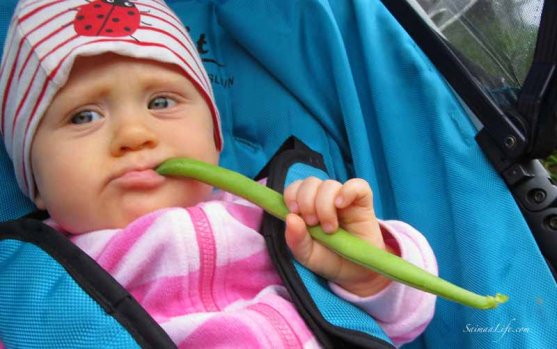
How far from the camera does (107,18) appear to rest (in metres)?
1.16

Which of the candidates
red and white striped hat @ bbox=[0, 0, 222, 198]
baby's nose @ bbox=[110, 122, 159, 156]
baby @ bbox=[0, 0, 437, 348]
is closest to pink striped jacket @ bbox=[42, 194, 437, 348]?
baby @ bbox=[0, 0, 437, 348]

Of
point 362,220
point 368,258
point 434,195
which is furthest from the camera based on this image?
point 434,195

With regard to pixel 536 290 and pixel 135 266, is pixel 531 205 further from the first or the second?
pixel 135 266

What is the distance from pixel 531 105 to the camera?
1169 millimetres

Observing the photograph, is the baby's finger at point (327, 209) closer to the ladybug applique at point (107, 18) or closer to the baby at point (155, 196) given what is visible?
the baby at point (155, 196)

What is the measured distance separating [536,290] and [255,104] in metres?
0.71

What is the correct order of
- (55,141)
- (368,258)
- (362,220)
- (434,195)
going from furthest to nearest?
(434,195)
(55,141)
(362,220)
(368,258)

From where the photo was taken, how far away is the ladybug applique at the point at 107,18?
114cm

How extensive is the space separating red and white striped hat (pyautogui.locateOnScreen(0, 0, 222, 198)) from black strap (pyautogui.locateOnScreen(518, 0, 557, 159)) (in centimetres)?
58

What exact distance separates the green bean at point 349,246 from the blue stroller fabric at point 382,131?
245mm

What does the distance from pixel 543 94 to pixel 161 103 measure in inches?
25.9

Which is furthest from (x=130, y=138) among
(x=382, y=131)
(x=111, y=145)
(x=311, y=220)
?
(x=382, y=131)

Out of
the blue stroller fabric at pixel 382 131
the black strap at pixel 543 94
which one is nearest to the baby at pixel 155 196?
the blue stroller fabric at pixel 382 131

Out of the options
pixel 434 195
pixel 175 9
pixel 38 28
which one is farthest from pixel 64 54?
pixel 434 195
